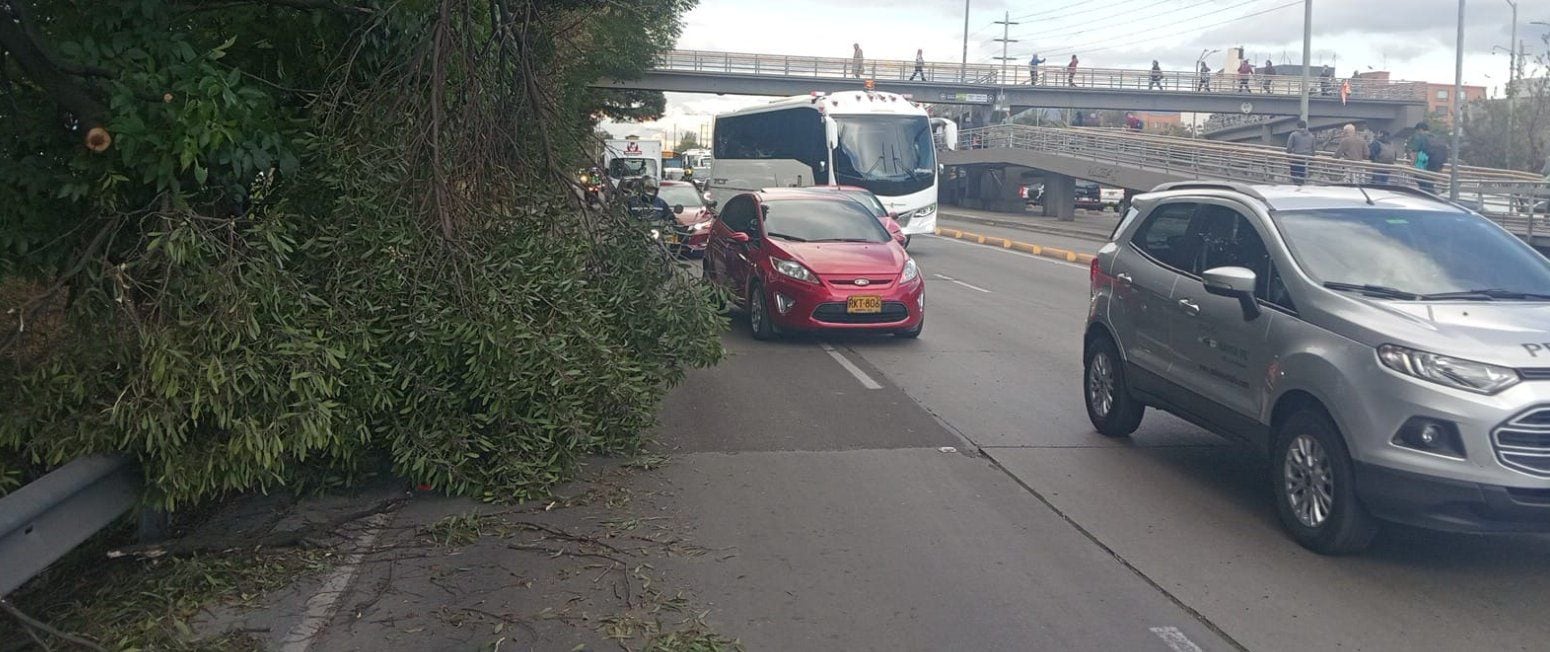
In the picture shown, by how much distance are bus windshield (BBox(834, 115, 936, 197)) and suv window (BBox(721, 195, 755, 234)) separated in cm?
1299

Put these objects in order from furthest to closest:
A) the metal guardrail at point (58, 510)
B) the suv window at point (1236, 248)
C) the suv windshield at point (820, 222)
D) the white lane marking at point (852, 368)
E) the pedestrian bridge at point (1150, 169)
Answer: the pedestrian bridge at point (1150, 169)
the suv windshield at point (820, 222)
the white lane marking at point (852, 368)
the suv window at point (1236, 248)
the metal guardrail at point (58, 510)

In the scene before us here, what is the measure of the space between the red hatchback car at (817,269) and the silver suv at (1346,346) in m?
4.52

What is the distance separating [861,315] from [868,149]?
16.0 meters

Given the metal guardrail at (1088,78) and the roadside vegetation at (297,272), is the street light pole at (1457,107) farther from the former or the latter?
the metal guardrail at (1088,78)

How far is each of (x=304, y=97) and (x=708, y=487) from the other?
333 centimetres

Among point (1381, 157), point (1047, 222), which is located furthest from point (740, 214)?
point (1047, 222)

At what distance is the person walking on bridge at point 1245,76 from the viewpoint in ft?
189

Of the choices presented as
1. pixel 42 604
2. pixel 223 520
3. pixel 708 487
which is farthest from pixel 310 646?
pixel 708 487

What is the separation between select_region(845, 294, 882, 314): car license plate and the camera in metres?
13.3

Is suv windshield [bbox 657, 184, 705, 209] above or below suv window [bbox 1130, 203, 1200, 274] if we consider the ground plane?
above

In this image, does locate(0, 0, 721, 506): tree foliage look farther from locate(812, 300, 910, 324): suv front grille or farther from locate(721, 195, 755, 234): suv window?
locate(721, 195, 755, 234): suv window

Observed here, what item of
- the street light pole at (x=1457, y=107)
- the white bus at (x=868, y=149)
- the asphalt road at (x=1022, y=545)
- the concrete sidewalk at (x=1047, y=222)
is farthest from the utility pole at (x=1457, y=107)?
the asphalt road at (x=1022, y=545)

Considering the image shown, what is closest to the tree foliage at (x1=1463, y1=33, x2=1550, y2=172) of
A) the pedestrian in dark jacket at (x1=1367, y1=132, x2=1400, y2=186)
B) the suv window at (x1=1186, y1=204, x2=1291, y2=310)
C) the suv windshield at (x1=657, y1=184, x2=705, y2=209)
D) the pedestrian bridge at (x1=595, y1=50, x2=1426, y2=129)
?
the pedestrian in dark jacket at (x1=1367, y1=132, x2=1400, y2=186)

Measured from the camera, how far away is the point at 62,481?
16.7ft
